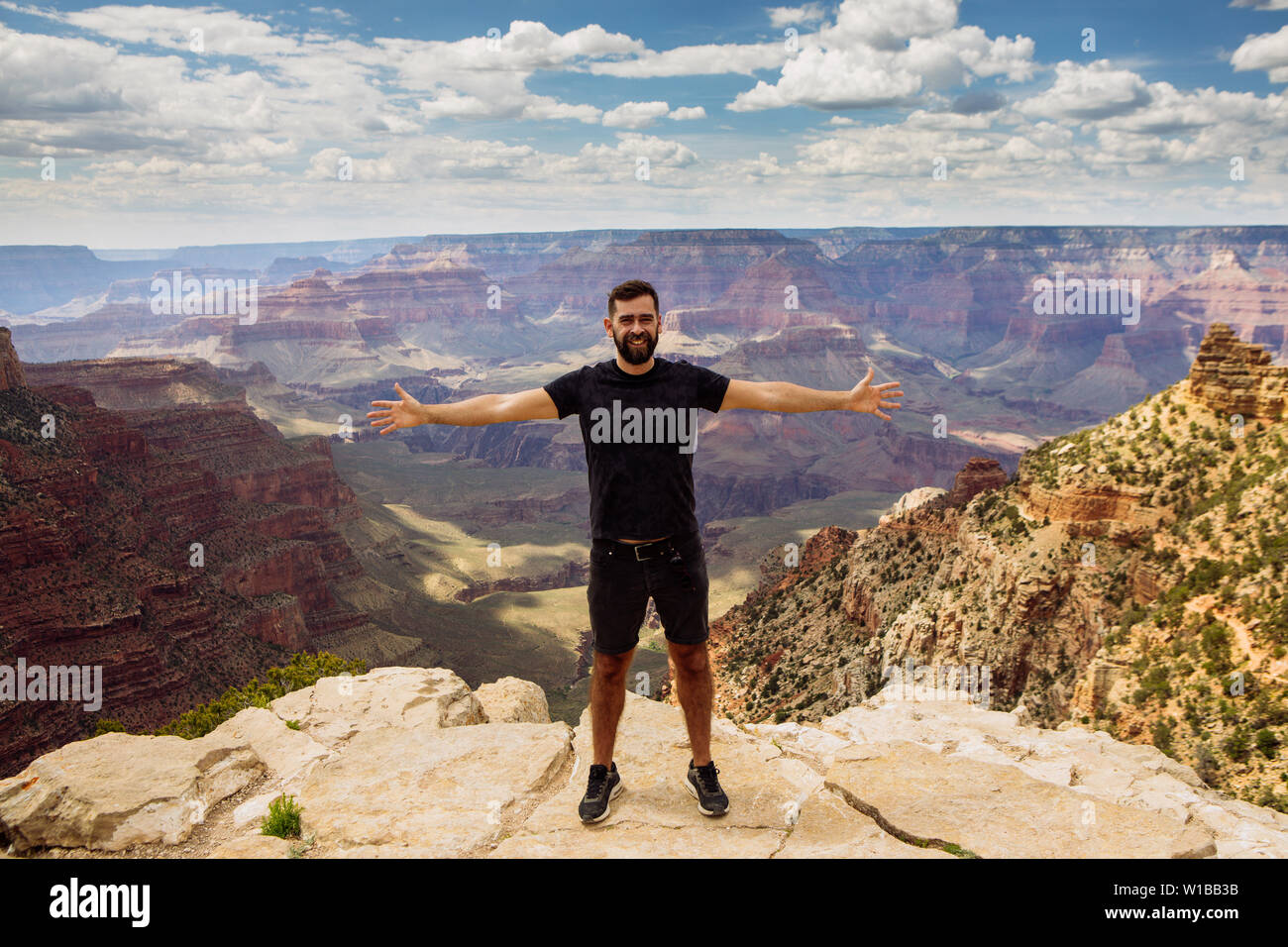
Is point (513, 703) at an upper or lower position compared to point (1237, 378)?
lower

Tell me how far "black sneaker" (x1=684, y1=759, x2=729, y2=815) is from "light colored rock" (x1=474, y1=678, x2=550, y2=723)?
529cm

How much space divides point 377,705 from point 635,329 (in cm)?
771

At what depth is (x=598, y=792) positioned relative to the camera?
7.12 meters

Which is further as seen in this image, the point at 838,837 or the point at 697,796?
the point at 697,796

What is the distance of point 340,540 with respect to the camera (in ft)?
297

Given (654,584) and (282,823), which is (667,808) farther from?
(282,823)

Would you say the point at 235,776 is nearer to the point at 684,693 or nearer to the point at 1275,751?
the point at 684,693

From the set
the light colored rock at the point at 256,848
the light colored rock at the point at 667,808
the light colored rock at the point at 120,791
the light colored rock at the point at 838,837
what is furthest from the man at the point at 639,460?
the light colored rock at the point at 120,791

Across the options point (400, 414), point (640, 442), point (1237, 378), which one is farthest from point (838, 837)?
point (1237, 378)

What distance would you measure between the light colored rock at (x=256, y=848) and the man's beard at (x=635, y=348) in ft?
16.7

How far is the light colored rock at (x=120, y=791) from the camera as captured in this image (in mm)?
7105

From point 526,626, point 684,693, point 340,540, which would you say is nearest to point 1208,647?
point 684,693

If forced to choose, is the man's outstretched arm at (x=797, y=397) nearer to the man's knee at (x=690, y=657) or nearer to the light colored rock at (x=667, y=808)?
the man's knee at (x=690, y=657)
